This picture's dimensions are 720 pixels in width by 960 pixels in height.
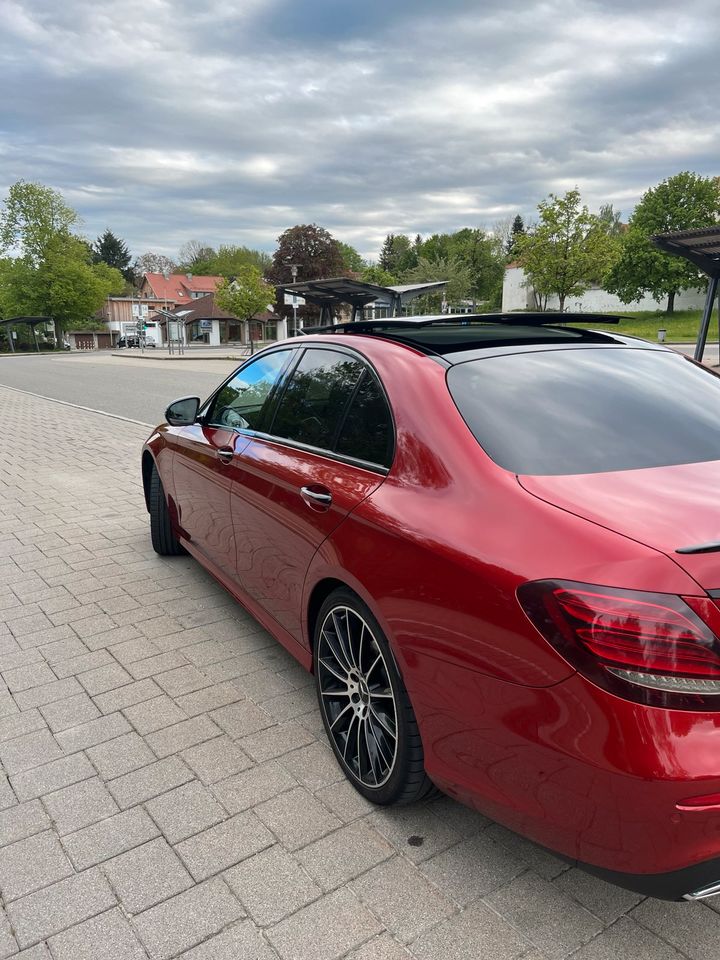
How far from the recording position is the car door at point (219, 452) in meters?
3.43

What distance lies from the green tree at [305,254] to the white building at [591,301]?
19122 mm

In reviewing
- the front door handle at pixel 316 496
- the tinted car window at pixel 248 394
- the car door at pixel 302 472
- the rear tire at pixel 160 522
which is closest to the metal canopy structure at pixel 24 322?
the rear tire at pixel 160 522

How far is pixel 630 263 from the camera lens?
51.1m

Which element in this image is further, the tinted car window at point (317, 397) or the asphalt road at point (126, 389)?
the asphalt road at point (126, 389)

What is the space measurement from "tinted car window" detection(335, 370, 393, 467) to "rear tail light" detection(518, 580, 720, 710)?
97 cm

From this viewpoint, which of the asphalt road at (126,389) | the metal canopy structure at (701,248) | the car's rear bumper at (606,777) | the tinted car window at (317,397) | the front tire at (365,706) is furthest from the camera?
the asphalt road at (126,389)

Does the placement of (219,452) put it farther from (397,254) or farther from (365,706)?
(397,254)

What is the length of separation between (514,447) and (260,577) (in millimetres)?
1553

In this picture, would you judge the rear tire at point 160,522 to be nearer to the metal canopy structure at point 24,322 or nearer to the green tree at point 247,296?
the green tree at point 247,296

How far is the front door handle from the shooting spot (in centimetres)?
248

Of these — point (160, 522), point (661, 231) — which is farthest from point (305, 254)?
point (160, 522)

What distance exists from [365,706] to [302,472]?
92 cm

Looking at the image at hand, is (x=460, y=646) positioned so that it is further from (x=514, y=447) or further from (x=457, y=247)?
(x=457, y=247)

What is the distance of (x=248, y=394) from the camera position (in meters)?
3.60
